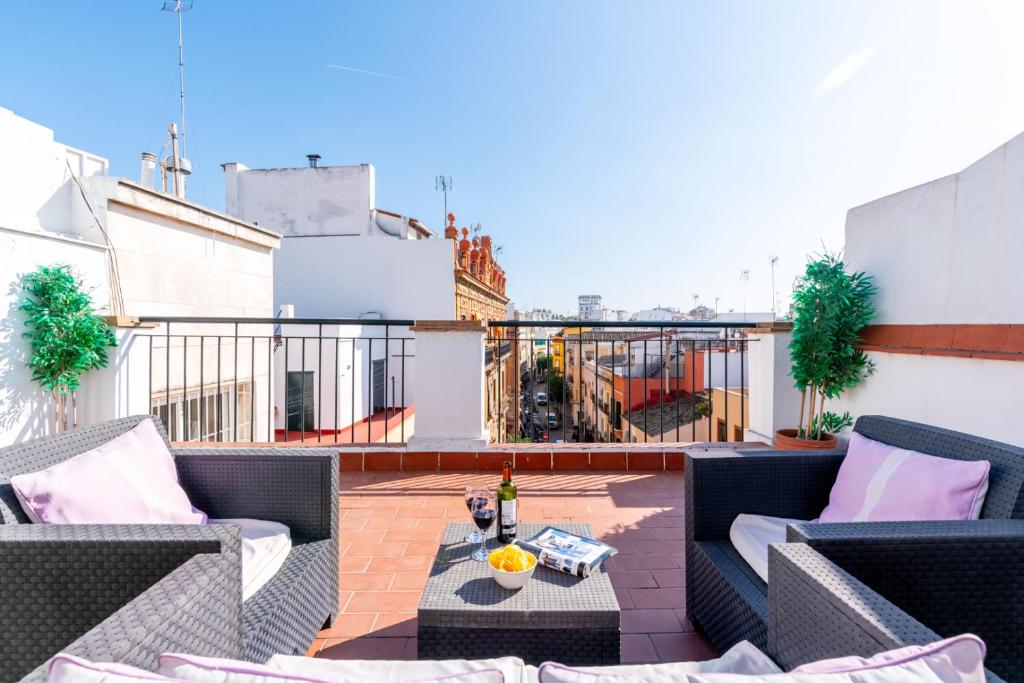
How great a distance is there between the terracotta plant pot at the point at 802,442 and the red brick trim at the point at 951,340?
2.33 ft

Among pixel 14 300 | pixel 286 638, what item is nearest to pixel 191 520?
pixel 286 638

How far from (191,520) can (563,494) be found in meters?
1.95

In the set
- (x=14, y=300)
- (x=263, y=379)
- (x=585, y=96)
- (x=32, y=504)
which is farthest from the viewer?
(x=585, y=96)

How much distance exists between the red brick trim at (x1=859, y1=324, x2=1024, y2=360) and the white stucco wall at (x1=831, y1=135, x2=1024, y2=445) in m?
0.04

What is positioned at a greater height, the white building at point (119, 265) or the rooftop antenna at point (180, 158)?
the rooftop antenna at point (180, 158)

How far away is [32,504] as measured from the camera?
1239 mm

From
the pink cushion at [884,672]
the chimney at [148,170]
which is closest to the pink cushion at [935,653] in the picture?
the pink cushion at [884,672]

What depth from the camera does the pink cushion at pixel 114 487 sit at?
4.11 feet

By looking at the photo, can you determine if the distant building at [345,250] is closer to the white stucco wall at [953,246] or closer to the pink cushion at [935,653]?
the white stucco wall at [953,246]

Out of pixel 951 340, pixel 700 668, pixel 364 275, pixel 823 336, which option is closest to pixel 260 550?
pixel 700 668

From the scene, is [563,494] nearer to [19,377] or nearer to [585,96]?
[19,377]

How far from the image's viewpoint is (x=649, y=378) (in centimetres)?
1608

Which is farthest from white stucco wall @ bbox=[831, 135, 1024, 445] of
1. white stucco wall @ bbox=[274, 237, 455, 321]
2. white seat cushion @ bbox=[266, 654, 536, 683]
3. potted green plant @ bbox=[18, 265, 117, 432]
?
white stucco wall @ bbox=[274, 237, 455, 321]

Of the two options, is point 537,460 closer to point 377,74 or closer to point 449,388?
point 449,388
